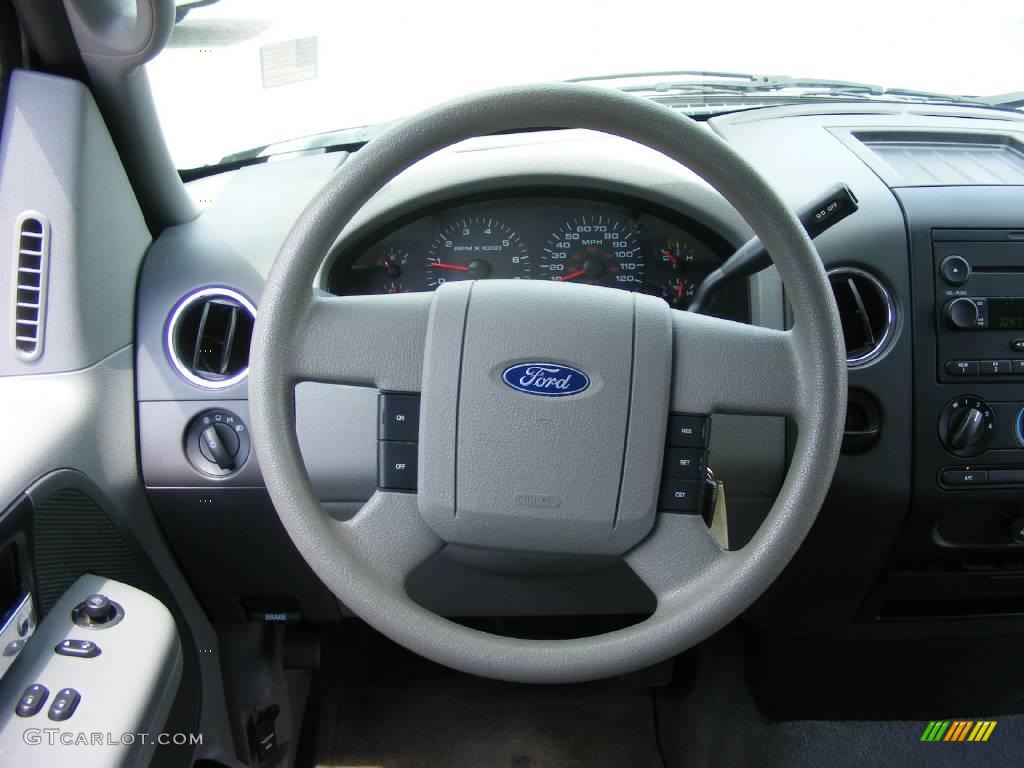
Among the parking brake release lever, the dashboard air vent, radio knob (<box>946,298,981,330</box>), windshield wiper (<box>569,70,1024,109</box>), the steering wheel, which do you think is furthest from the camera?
windshield wiper (<box>569,70,1024,109</box>)

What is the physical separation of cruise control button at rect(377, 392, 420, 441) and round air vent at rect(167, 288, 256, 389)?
42 centimetres

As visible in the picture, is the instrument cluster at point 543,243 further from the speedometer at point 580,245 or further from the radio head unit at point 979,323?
the radio head unit at point 979,323

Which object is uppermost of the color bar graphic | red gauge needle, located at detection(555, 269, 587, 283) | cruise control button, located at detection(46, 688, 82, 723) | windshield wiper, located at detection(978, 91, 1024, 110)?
windshield wiper, located at detection(978, 91, 1024, 110)

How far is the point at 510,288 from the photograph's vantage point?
3.53 ft

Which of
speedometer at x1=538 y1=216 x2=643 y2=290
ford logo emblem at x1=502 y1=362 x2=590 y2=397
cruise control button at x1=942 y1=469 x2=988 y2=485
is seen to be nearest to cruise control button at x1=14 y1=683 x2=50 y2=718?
ford logo emblem at x1=502 y1=362 x2=590 y2=397

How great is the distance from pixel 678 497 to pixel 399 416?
1.10 ft

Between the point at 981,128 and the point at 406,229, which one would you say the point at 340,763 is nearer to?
the point at 406,229

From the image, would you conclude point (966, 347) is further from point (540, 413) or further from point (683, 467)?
point (540, 413)

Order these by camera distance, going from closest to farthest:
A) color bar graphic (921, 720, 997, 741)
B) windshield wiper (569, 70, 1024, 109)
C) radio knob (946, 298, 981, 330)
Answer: radio knob (946, 298, 981, 330) → windshield wiper (569, 70, 1024, 109) → color bar graphic (921, 720, 997, 741)

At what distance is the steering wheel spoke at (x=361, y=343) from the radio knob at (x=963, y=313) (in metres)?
0.83

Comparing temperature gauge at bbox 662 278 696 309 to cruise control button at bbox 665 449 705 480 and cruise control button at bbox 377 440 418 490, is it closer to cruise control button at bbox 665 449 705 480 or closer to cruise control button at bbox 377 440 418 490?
cruise control button at bbox 665 449 705 480

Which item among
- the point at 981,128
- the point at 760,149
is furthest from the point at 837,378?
the point at 981,128

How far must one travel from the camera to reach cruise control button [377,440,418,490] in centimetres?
105

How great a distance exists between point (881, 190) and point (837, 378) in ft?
1.88
